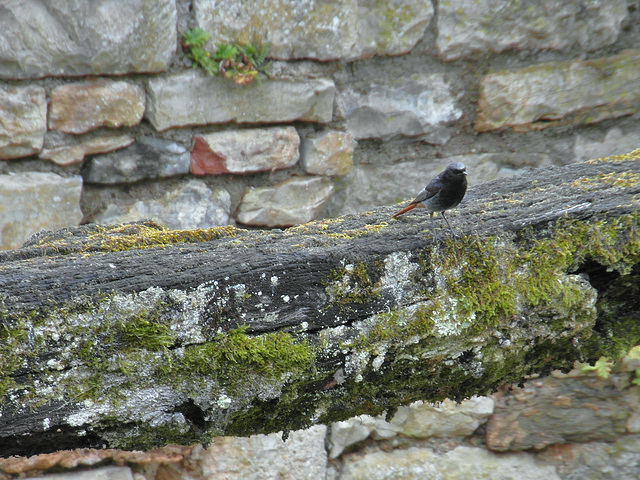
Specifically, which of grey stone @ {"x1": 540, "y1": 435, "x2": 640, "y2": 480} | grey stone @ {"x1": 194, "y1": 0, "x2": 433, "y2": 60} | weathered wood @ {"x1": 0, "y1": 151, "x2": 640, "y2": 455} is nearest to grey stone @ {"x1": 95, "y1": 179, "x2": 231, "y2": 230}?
grey stone @ {"x1": 194, "y1": 0, "x2": 433, "y2": 60}

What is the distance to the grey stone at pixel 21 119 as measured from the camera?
7.77 ft

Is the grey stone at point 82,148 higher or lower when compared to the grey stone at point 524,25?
lower

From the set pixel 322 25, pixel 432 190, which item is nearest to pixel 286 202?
pixel 322 25

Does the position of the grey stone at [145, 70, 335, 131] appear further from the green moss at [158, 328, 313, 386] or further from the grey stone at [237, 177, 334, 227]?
the green moss at [158, 328, 313, 386]

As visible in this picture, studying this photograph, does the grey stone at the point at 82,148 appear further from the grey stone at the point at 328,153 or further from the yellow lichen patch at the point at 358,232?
the yellow lichen patch at the point at 358,232

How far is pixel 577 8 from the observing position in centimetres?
287

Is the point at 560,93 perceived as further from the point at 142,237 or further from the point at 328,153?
the point at 142,237

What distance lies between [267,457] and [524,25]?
2.57m

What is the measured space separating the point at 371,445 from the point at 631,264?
1841 millimetres

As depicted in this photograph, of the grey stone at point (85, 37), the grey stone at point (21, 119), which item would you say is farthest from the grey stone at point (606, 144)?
the grey stone at point (21, 119)

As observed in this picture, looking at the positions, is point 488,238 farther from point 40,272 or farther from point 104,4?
point 104,4

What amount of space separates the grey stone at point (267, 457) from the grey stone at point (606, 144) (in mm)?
2071

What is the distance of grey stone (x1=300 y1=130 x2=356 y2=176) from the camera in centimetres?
288

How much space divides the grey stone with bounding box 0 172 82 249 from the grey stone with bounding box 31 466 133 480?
1053mm
